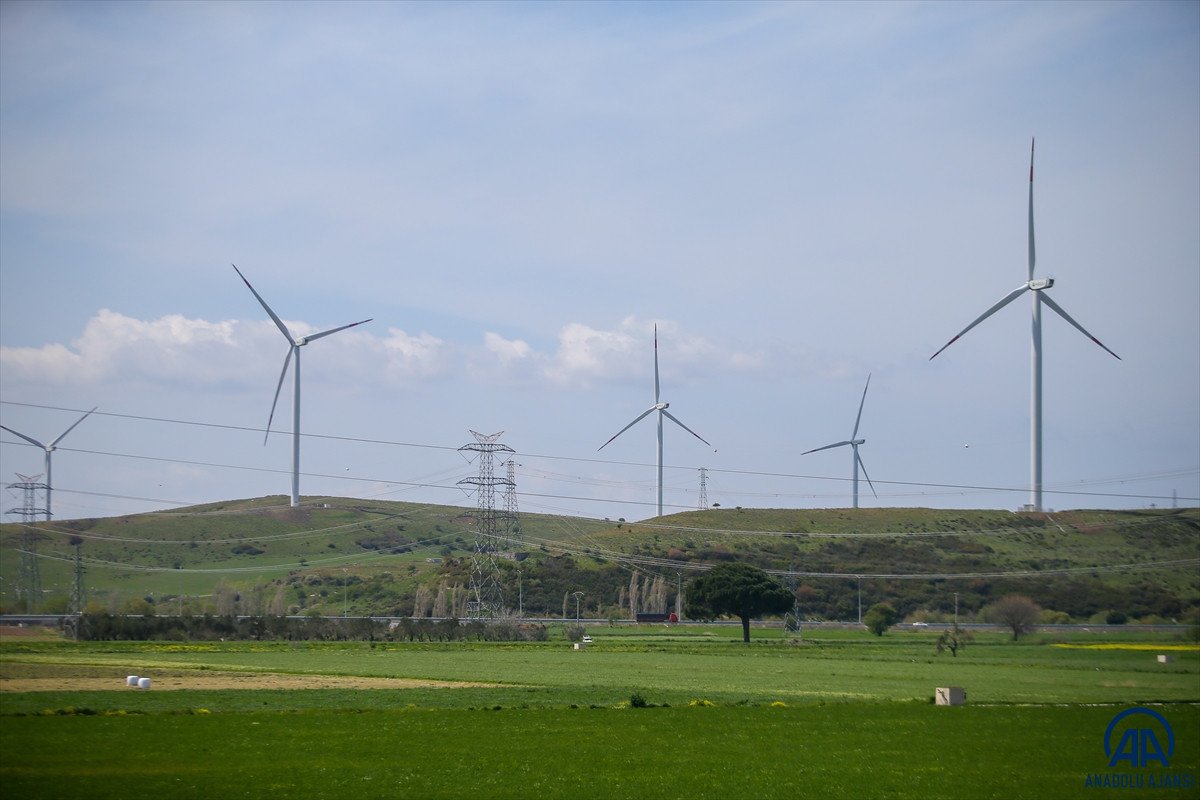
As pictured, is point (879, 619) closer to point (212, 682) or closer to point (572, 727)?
point (212, 682)

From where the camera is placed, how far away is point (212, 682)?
55.5m

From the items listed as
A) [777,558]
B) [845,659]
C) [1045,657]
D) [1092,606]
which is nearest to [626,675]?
[845,659]

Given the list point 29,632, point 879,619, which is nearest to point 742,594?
point 879,619

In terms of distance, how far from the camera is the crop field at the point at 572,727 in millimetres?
28656

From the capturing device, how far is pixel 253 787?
27.1 meters

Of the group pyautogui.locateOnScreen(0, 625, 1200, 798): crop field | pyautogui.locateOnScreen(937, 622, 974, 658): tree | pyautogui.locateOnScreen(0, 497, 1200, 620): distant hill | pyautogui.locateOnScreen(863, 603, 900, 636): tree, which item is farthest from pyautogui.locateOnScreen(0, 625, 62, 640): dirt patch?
pyautogui.locateOnScreen(863, 603, 900, 636): tree

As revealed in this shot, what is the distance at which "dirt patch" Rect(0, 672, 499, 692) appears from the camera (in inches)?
1853

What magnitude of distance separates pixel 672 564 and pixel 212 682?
114m

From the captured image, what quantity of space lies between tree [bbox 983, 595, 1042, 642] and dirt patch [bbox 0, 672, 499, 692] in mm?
62256

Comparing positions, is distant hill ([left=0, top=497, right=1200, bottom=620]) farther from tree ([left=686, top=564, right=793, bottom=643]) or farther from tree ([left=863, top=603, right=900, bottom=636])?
tree ([left=686, top=564, right=793, bottom=643])

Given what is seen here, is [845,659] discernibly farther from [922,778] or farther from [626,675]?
[922,778]

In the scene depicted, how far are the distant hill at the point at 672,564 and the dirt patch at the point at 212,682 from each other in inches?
1447

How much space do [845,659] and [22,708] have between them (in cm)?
5616

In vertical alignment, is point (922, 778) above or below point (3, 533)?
below
